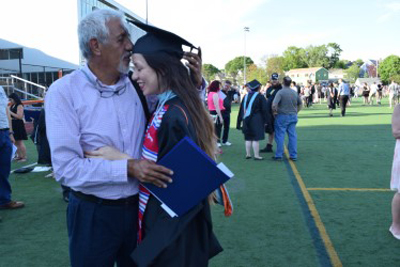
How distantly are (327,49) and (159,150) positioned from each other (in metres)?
153

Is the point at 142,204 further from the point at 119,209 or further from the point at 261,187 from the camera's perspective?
the point at 261,187

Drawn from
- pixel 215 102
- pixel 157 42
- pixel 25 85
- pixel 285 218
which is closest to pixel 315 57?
pixel 25 85

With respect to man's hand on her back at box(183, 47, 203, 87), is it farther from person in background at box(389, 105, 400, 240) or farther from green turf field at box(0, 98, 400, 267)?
person in background at box(389, 105, 400, 240)

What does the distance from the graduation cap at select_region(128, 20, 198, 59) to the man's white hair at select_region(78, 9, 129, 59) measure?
0.16 metres

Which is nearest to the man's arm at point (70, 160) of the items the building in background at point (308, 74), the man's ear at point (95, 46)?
the man's ear at point (95, 46)

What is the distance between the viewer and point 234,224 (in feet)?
15.2

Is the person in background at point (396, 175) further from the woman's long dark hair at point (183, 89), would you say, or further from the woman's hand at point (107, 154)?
the woman's hand at point (107, 154)

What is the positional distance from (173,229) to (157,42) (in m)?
0.89

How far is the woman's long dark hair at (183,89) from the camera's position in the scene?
1.80 meters

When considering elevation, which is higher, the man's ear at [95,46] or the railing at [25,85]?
the railing at [25,85]

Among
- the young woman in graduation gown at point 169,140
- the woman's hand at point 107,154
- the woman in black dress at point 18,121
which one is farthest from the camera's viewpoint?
the woman in black dress at point 18,121

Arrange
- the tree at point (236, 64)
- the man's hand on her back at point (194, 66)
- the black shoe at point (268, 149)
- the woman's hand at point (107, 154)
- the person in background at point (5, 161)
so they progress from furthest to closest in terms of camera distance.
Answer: the tree at point (236, 64) < the black shoe at point (268, 149) < the person in background at point (5, 161) < the man's hand on her back at point (194, 66) < the woman's hand at point (107, 154)

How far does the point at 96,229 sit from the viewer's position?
1907 millimetres

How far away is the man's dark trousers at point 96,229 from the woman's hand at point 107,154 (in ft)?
0.85
